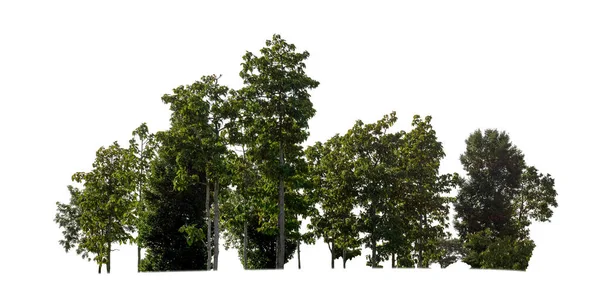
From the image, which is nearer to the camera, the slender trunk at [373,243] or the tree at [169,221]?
the slender trunk at [373,243]

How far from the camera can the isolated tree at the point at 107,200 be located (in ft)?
117

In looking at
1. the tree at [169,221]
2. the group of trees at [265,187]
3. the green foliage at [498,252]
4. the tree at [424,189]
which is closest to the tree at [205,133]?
the group of trees at [265,187]

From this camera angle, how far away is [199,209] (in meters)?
43.4

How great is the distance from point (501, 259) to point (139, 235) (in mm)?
29168

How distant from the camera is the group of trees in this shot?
34.6m

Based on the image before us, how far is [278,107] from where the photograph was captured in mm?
34781

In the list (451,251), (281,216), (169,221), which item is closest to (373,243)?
(281,216)

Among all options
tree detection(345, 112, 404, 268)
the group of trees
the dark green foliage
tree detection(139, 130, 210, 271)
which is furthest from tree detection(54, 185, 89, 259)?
the dark green foliage

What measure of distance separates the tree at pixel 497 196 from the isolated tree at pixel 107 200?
30.2 metres

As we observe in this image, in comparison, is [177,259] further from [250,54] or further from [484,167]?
[484,167]

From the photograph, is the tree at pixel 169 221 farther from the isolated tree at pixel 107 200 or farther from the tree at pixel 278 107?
the tree at pixel 278 107

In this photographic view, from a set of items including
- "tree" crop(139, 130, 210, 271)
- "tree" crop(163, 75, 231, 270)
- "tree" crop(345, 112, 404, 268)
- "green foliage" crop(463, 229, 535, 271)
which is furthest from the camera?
"green foliage" crop(463, 229, 535, 271)

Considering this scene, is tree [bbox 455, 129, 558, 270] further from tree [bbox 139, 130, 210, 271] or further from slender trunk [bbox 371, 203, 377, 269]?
tree [bbox 139, 130, 210, 271]

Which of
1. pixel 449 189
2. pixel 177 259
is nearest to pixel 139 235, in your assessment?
pixel 177 259
